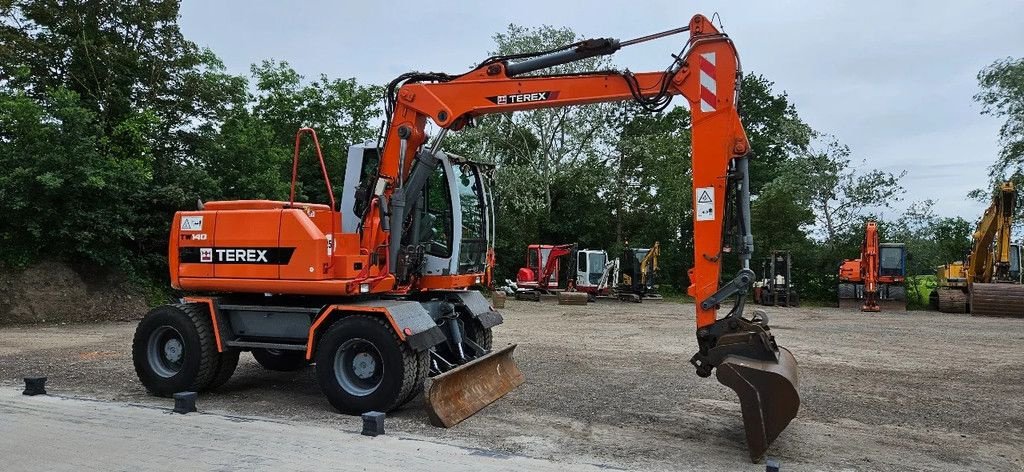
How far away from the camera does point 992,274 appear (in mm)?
23969

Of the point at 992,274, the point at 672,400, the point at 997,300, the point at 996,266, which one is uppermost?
the point at 996,266

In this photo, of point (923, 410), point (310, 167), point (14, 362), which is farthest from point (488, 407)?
point (310, 167)

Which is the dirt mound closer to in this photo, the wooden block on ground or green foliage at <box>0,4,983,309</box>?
green foliage at <box>0,4,983,309</box>

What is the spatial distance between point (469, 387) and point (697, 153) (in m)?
3.24

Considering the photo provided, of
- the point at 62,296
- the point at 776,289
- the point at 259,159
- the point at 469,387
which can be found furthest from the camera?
the point at 776,289

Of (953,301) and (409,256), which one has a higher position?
(409,256)

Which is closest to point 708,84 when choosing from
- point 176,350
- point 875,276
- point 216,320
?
point 216,320

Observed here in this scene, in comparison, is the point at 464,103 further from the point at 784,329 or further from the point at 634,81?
the point at 784,329

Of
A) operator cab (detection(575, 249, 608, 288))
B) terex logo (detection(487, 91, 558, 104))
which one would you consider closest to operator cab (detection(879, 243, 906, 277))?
operator cab (detection(575, 249, 608, 288))

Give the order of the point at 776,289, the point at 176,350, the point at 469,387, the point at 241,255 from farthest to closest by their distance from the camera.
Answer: the point at 776,289 → the point at 176,350 → the point at 241,255 → the point at 469,387

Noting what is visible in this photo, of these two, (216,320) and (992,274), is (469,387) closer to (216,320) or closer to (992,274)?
(216,320)

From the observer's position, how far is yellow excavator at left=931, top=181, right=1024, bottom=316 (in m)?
22.0

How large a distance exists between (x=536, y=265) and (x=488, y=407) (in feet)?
74.4

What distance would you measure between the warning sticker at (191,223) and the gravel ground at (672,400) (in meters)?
1.89
